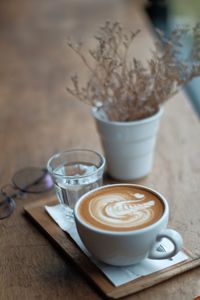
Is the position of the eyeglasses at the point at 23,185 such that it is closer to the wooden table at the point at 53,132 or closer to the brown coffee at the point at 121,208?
the wooden table at the point at 53,132

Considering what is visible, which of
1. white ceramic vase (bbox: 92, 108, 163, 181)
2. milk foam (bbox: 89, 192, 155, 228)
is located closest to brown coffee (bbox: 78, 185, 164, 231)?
milk foam (bbox: 89, 192, 155, 228)

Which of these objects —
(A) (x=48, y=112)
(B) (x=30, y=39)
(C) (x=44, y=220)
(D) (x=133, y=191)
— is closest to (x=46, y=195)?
(C) (x=44, y=220)

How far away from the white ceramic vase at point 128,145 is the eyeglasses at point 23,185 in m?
0.12

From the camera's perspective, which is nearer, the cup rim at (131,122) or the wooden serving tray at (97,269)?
the wooden serving tray at (97,269)

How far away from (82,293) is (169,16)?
55.1 inches

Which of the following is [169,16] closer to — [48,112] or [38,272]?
[48,112]

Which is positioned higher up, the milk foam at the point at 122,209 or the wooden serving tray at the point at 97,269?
the milk foam at the point at 122,209

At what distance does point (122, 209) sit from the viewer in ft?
2.67

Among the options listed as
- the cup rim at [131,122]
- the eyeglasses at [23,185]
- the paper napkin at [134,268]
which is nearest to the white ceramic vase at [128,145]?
the cup rim at [131,122]

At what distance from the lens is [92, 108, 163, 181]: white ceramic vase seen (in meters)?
1.02

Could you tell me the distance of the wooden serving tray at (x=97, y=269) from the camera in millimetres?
767

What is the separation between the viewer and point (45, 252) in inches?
34.3

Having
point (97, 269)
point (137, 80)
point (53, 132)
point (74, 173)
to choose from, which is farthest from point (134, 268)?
point (53, 132)

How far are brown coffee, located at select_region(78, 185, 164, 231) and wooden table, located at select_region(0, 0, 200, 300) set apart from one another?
0.09m
